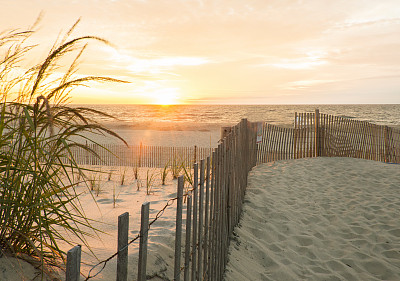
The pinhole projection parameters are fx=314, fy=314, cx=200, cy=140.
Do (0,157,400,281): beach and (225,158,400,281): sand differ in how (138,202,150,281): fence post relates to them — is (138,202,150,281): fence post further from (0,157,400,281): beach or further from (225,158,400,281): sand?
(225,158,400,281): sand

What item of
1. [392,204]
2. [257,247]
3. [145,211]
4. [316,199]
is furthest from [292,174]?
[145,211]

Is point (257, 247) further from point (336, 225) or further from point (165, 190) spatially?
point (165, 190)

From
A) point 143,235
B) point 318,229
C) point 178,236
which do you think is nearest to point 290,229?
point 318,229

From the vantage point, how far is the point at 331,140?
31.9 feet

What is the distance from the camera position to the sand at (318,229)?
3.40 meters

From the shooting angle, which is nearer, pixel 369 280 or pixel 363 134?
pixel 369 280

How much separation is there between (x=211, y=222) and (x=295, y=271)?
153cm

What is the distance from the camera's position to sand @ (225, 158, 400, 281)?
11.2 ft

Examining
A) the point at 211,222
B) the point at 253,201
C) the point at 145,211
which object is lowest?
the point at 253,201

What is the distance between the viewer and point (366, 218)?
4852mm

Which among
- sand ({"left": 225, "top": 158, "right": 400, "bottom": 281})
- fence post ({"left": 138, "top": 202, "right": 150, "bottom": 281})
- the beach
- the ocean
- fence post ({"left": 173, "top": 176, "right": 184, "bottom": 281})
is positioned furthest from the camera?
the ocean

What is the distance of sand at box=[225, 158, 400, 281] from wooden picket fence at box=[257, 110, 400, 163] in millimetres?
2314

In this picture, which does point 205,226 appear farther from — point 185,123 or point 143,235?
point 185,123

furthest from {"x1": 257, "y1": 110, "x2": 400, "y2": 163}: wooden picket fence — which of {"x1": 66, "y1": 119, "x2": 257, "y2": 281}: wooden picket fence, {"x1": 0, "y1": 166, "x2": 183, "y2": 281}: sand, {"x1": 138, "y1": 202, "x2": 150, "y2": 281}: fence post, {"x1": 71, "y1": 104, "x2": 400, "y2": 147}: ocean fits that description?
{"x1": 138, "y1": 202, "x2": 150, "y2": 281}: fence post
